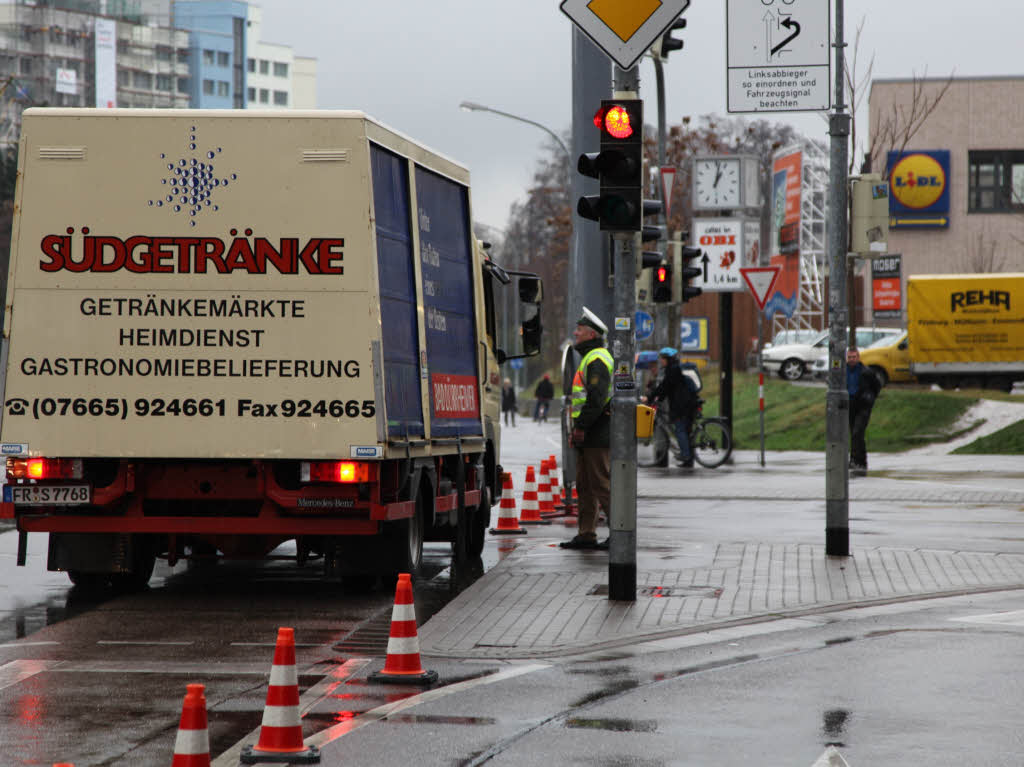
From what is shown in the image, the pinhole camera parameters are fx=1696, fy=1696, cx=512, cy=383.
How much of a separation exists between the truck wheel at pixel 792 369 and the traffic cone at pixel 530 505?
3275 cm

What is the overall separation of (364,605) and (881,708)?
463 cm

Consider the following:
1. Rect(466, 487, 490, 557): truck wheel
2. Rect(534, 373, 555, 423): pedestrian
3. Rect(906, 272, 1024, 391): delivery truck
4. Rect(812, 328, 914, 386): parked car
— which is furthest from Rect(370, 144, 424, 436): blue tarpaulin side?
Rect(534, 373, 555, 423): pedestrian

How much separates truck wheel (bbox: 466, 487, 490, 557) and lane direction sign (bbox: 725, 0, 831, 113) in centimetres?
411

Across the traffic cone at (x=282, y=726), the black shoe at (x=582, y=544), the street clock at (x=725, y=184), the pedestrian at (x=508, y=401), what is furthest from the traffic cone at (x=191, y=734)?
the pedestrian at (x=508, y=401)

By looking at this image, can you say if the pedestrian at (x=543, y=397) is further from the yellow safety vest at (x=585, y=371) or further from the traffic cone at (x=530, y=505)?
the yellow safety vest at (x=585, y=371)

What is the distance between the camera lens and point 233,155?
37.6 ft

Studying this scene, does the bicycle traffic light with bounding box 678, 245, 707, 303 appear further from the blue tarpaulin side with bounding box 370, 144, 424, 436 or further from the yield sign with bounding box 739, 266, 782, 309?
the blue tarpaulin side with bounding box 370, 144, 424, 436

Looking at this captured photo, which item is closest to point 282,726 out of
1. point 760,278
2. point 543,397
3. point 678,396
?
point 678,396

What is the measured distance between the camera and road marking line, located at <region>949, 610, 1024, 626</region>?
1084cm

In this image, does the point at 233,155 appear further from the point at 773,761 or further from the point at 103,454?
the point at 773,761

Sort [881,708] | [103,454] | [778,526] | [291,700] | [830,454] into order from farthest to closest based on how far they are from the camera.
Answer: [778,526]
[830,454]
[103,454]
[881,708]
[291,700]

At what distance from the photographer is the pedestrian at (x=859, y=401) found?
2650 cm

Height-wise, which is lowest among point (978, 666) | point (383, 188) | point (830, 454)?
point (978, 666)

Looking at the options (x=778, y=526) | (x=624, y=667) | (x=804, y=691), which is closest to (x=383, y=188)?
(x=624, y=667)
